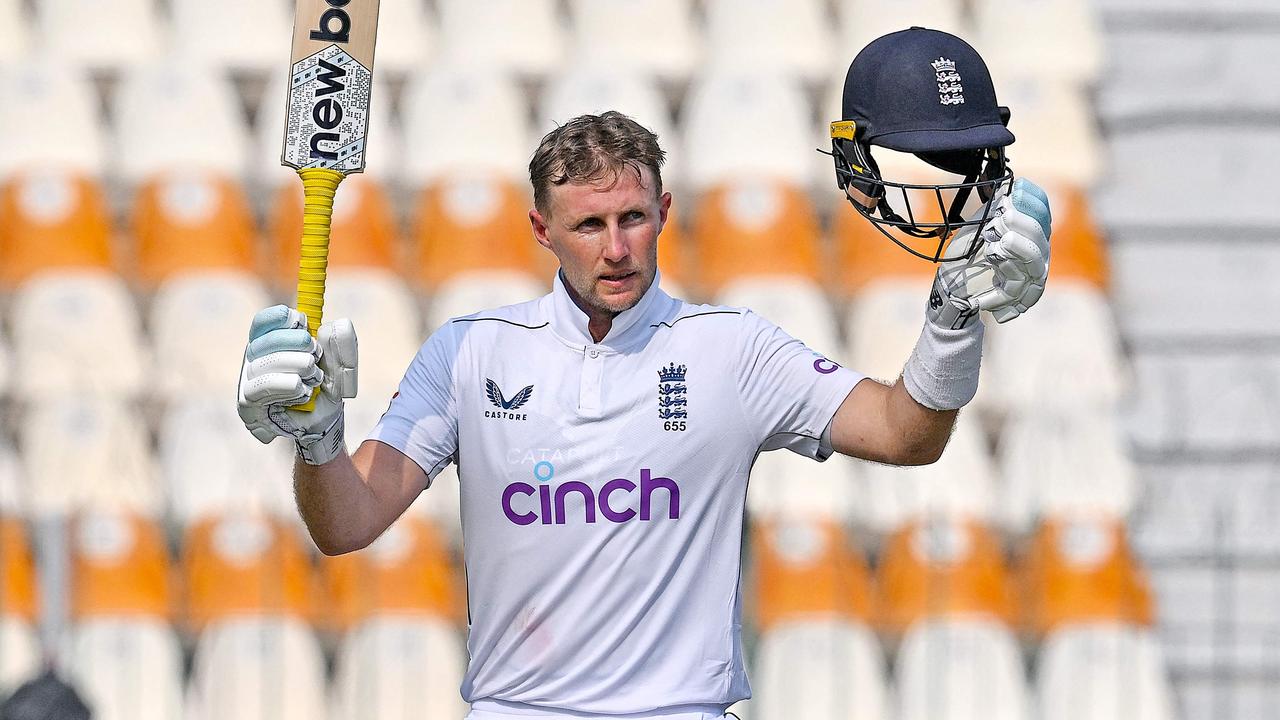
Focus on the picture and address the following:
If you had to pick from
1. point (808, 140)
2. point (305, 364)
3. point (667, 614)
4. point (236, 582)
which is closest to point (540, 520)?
point (667, 614)

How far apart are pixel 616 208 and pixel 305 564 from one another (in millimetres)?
3033

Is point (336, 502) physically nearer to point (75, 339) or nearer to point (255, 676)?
point (255, 676)

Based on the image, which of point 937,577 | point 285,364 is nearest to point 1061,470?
point 937,577

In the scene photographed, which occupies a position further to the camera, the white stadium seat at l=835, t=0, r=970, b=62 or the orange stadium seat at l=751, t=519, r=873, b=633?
the white stadium seat at l=835, t=0, r=970, b=62

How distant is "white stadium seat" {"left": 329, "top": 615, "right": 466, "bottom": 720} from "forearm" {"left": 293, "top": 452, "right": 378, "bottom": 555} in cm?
246

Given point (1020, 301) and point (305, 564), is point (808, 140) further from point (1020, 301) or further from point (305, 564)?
point (1020, 301)

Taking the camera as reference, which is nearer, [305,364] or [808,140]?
[305,364]

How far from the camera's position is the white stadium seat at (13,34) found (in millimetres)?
6371

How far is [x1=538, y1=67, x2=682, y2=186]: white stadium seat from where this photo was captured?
625 centimetres

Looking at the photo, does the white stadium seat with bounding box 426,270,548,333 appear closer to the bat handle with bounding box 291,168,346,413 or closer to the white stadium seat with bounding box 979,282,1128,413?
the white stadium seat with bounding box 979,282,1128,413

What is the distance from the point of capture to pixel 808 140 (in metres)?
6.34

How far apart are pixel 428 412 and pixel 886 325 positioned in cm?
346

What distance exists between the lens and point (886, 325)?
5664 mm

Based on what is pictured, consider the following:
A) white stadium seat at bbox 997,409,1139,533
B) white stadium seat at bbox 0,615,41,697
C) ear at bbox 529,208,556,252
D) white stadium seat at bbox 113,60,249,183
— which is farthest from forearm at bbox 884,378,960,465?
white stadium seat at bbox 113,60,249,183
